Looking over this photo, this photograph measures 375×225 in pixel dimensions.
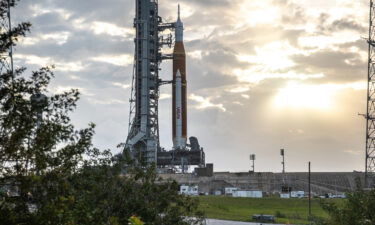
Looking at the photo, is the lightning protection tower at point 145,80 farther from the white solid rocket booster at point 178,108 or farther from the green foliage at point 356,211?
the green foliage at point 356,211

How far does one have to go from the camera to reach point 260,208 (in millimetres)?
86312

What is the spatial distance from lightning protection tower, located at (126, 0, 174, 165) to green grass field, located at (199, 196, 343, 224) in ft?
62.3

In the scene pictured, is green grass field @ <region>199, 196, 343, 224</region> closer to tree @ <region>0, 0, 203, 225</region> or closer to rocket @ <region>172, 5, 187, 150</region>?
rocket @ <region>172, 5, 187, 150</region>

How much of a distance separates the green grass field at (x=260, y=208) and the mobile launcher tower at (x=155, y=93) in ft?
62.5

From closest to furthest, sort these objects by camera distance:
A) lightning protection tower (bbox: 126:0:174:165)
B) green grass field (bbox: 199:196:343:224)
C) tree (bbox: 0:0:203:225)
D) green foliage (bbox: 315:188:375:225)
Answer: tree (bbox: 0:0:203:225) < green foliage (bbox: 315:188:375:225) < green grass field (bbox: 199:196:343:224) < lightning protection tower (bbox: 126:0:174:165)

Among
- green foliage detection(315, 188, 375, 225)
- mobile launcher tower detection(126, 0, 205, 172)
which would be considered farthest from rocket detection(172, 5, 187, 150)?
green foliage detection(315, 188, 375, 225)

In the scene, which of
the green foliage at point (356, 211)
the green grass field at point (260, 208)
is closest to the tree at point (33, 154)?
the green foliage at point (356, 211)

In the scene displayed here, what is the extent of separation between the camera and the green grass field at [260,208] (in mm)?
71688

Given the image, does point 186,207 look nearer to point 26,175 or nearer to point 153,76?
point 26,175

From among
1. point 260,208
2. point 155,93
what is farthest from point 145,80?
point 260,208

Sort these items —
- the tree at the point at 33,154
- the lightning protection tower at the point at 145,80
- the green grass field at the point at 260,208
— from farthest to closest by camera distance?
the lightning protection tower at the point at 145,80 < the green grass field at the point at 260,208 < the tree at the point at 33,154

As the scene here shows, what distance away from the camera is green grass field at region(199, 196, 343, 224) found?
71688mm

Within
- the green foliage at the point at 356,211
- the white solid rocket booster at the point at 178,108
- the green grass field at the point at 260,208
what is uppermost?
the white solid rocket booster at the point at 178,108

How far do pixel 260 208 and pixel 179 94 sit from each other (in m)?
33.7
